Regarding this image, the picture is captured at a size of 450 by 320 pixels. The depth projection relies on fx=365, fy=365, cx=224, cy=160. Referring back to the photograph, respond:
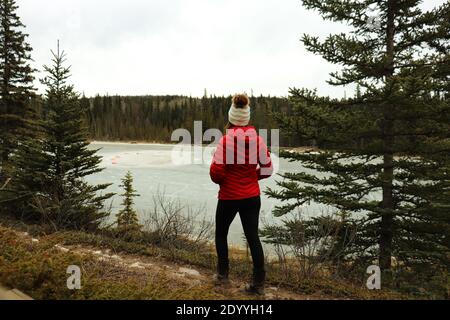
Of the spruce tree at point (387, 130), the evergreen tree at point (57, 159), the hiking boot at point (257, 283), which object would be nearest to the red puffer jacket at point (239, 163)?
the hiking boot at point (257, 283)

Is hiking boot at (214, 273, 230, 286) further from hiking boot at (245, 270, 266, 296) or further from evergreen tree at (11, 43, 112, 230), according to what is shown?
evergreen tree at (11, 43, 112, 230)

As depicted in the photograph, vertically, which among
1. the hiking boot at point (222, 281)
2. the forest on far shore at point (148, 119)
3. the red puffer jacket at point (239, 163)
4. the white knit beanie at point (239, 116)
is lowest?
the hiking boot at point (222, 281)

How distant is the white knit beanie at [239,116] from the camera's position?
3822mm

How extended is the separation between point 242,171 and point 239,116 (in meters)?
0.58

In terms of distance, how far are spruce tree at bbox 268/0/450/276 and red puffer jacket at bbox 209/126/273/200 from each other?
11.1ft

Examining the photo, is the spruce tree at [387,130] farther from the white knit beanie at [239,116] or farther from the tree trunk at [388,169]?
the white knit beanie at [239,116]

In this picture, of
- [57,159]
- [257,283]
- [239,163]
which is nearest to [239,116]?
[239,163]

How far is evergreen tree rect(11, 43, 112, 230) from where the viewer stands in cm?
924

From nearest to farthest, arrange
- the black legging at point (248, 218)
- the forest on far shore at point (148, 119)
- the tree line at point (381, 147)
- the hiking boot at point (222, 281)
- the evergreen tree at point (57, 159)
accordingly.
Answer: the black legging at point (248, 218)
the hiking boot at point (222, 281)
the tree line at point (381, 147)
the evergreen tree at point (57, 159)
the forest on far shore at point (148, 119)

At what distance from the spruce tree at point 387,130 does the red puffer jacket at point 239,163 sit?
11.1 ft

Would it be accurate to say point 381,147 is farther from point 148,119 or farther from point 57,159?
point 148,119

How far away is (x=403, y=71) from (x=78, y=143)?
795cm

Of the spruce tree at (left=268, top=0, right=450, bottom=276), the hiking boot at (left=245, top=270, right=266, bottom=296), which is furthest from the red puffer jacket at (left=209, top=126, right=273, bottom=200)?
the spruce tree at (left=268, top=0, right=450, bottom=276)

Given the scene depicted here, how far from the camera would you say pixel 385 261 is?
263 inches
